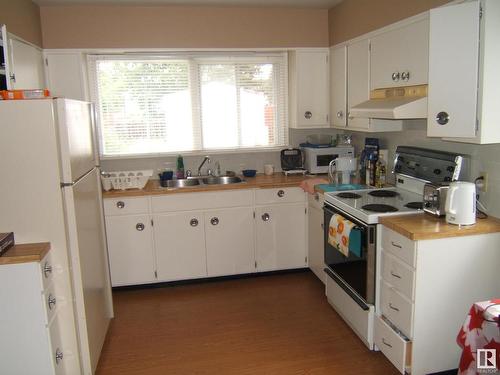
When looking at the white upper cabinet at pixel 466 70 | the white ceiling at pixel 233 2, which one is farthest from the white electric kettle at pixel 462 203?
the white ceiling at pixel 233 2

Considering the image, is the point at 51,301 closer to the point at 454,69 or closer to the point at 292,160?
the point at 454,69

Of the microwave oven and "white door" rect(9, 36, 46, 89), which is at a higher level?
"white door" rect(9, 36, 46, 89)

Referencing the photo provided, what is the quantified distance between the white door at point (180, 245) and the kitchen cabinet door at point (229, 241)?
2.7 inches

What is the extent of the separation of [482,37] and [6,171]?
97.8 inches

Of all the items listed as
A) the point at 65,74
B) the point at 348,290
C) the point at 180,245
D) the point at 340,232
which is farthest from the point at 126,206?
the point at 348,290

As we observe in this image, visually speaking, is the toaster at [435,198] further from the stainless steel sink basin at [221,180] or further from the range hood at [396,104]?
the stainless steel sink basin at [221,180]

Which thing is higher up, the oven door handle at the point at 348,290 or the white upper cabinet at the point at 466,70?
the white upper cabinet at the point at 466,70

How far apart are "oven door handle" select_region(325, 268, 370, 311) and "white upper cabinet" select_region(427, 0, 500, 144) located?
114cm

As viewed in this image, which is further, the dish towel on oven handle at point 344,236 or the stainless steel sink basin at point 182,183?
the stainless steel sink basin at point 182,183

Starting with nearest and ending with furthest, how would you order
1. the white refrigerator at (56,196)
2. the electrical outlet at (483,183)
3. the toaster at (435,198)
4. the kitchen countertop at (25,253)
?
the kitchen countertop at (25,253), the white refrigerator at (56,196), the toaster at (435,198), the electrical outlet at (483,183)

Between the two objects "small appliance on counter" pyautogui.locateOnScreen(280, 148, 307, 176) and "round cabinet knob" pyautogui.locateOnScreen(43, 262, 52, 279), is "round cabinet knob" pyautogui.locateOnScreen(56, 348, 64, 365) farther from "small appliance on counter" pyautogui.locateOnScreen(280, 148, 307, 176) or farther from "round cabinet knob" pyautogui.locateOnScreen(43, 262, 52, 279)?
"small appliance on counter" pyautogui.locateOnScreen(280, 148, 307, 176)

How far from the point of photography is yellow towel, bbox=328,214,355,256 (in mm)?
2768

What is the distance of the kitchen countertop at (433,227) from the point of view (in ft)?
7.38

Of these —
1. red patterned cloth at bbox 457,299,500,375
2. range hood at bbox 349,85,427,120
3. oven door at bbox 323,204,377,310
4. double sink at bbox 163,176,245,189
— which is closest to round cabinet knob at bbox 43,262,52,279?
oven door at bbox 323,204,377,310
